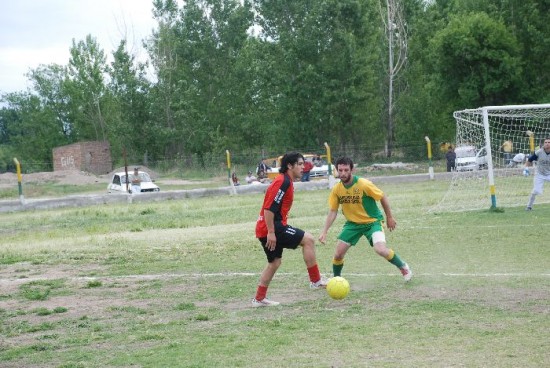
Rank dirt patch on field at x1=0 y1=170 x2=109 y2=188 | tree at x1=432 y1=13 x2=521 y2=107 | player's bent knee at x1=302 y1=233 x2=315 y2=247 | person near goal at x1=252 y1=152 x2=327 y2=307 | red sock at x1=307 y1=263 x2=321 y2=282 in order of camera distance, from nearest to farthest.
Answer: person near goal at x1=252 y1=152 x2=327 y2=307, player's bent knee at x1=302 y1=233 x2=315 y2=247, red sock at x1=307 y1=263 x2=321 y2=282, tree at x1=432 y1=13 x2=521 y2=107, dirt patch on field at x1=0 y1=170 x2=109 y2=188

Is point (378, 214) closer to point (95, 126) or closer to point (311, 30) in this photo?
point (311, 30)

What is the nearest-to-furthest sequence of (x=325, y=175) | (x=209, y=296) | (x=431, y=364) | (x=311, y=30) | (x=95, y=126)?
(x=431, y=364)
(x=209, y=296)
(x=325, y=175)
(x=311, y=30)
(x=95, y=126)

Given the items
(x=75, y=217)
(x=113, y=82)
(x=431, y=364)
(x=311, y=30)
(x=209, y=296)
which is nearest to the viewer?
(x=431, y=364)

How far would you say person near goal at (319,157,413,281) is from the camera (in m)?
10.3

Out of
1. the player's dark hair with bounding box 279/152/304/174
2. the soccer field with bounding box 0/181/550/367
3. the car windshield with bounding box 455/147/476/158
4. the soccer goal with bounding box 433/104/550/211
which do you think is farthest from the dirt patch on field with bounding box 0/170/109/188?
the player's dark hair with bounding box 279/152/304/174

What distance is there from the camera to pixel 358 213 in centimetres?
1047

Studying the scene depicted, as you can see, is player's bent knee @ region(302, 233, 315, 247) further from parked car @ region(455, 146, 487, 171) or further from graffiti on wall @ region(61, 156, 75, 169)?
graffiti on wall @ region(61, 156, 75, 169)

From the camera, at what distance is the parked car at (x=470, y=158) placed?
24433 millimetres

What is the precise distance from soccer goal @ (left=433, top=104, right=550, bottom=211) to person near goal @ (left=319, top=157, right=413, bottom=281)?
32.1 ft

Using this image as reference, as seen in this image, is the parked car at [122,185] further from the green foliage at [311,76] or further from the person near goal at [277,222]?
the person near goal at [277,222]

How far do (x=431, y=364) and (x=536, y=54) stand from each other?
41.1 m

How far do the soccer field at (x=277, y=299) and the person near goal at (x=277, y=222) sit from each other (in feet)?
1.26

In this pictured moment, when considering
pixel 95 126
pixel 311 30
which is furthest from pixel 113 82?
pixel 311 30

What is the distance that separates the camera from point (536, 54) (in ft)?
145
